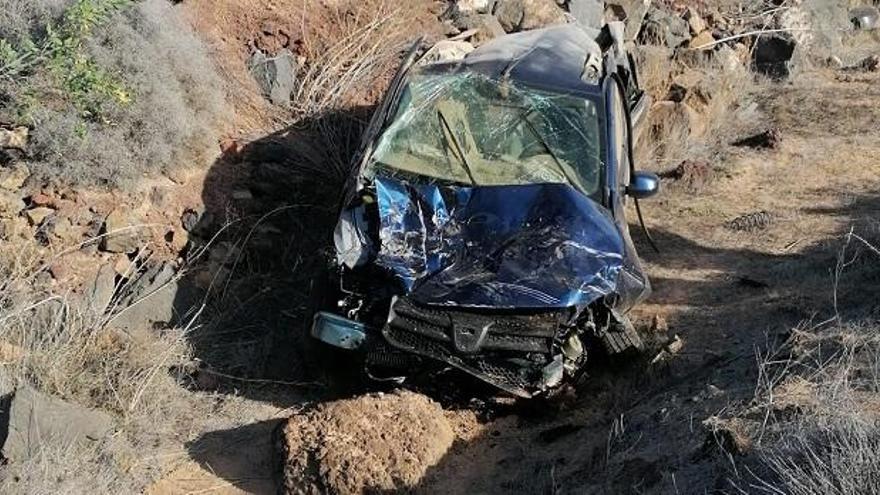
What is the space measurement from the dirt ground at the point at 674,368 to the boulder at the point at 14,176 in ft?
Result: 6.45

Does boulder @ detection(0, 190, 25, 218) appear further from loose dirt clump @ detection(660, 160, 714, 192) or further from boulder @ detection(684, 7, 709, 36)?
boulder @ detection(684, 7, 709, 36)

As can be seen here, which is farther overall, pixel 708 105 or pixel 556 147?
pixel 708 105

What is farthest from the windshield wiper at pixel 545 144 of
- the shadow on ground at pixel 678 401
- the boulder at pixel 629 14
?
the boulder at pixel 629 14

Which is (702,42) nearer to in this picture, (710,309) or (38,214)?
(710,309)

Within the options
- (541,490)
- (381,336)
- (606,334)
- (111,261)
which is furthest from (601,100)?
(111,261)

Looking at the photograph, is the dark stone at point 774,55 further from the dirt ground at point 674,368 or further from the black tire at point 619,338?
the black tire at point 619,338

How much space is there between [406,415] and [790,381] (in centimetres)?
199

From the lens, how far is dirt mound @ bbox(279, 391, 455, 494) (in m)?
5.77

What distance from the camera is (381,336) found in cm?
623

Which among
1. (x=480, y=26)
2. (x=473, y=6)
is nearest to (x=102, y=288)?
(x=480, y=26)

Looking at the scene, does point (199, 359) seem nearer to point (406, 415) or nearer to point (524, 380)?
point (406, 415)

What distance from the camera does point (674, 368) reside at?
22.4 feet

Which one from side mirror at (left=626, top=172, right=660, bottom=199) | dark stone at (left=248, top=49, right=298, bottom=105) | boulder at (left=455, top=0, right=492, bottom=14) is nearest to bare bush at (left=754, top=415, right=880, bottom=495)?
side mirror at (left=626, top=172, right=660, bottom=199)

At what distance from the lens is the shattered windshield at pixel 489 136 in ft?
23.9
